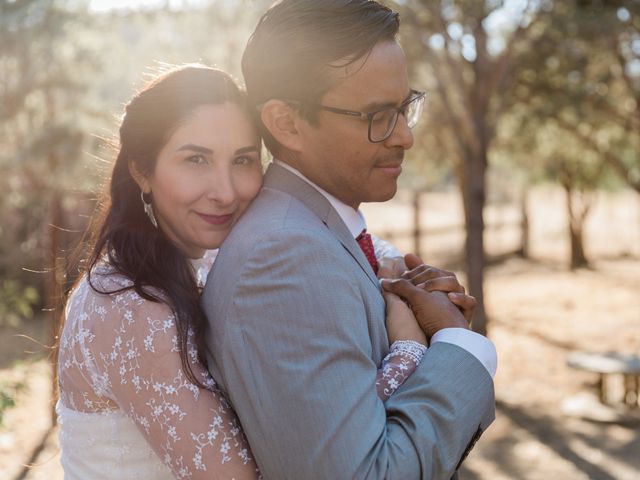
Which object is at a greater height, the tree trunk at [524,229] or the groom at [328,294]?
the groom at [328,294]

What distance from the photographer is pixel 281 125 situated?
2004mm

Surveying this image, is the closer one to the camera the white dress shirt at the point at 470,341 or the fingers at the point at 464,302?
the white dress shirt at the point at 470,341

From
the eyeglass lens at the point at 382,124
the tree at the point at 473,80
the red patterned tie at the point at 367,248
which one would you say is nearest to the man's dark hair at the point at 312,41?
the eyeglass lens at the point at 382,124

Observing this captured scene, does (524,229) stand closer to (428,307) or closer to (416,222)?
(416,222)

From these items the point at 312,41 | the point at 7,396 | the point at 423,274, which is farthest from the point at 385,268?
the point at 7,396

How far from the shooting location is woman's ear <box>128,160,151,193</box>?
2.22 metres

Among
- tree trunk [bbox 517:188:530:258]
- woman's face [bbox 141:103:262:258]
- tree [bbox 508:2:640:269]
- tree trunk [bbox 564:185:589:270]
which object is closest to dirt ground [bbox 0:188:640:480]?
woman's face [bbox 141:103:262:258]

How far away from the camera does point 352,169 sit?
1989 millimetres

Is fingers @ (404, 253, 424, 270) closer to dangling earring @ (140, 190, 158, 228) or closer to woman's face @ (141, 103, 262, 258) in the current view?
woman's face @ (141, 103, 262, 258)

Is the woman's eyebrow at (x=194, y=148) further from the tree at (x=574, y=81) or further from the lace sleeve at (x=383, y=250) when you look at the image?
the tree at (x=574, y=81)

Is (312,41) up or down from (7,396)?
up

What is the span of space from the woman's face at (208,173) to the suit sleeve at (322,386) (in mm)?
449

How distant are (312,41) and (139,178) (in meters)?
0.68

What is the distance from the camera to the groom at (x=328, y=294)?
155cm
